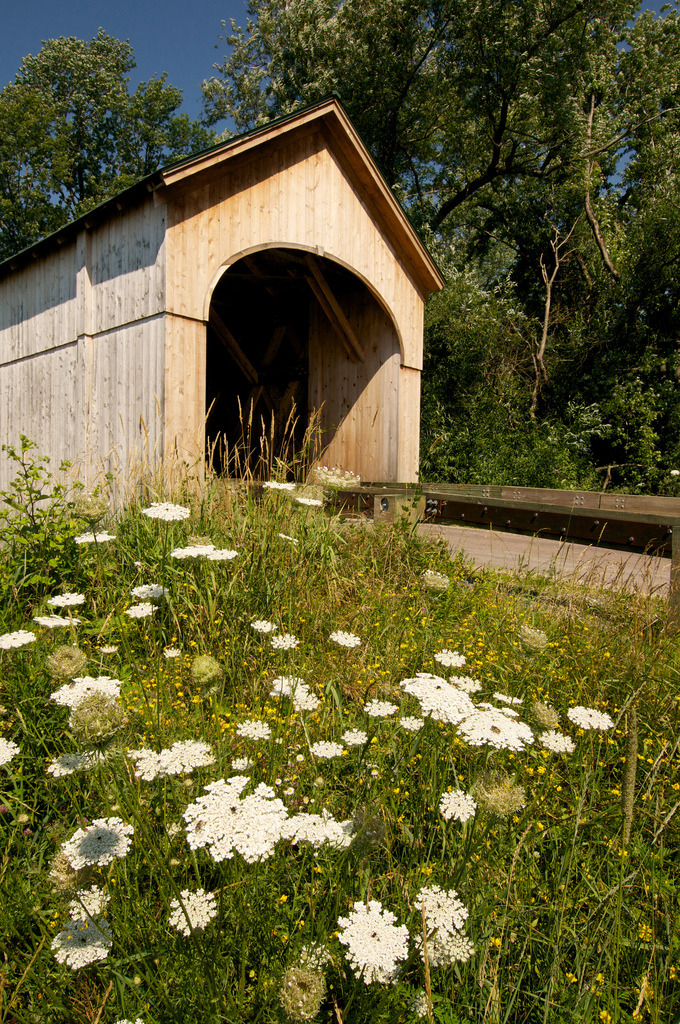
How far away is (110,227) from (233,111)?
81.5 feet

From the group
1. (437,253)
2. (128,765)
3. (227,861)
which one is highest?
(437,253)

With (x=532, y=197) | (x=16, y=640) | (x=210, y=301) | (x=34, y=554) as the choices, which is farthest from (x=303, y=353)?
(x=532, y=197)

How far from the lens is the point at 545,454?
43.8ft

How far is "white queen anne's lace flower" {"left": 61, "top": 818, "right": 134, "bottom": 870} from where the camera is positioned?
3.78 ft

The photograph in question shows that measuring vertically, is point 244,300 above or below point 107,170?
below

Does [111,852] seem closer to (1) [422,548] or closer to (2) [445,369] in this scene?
(1) [422,548]

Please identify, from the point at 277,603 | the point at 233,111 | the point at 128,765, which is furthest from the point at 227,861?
the point at 233,111

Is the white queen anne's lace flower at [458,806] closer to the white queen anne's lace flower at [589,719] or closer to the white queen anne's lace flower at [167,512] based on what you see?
the white queen anne's lace flower at [589,719]

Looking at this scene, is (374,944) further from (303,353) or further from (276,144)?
(303,353)

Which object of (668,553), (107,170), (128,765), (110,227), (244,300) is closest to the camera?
(128,765)

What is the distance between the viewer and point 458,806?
127cm

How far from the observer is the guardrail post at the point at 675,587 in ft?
11.4

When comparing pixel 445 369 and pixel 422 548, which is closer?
pixel 422 548

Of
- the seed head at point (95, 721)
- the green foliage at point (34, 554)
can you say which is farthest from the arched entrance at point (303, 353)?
the seed head at point (95, 721)
